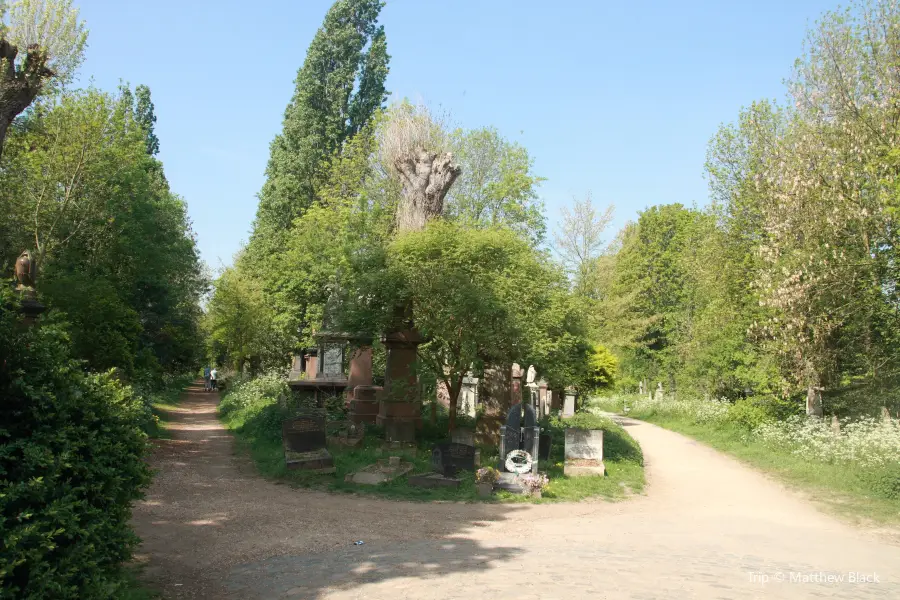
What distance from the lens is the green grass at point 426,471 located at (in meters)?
12.5

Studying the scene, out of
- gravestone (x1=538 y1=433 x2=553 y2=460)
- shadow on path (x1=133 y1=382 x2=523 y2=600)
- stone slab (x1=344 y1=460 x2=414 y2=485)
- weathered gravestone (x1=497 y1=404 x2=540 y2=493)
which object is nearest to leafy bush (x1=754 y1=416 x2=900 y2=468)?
gravestone (x1=538 y1=433 x2=553 y2=460)

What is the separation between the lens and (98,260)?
2173cm

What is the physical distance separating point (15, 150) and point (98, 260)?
397cm

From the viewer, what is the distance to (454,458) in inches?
536

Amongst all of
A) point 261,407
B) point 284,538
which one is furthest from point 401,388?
point 261,407

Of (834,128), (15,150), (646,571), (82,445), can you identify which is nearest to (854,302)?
(834,128)

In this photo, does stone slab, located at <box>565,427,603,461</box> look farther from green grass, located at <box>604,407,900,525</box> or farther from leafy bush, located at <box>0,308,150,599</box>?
leafy bush, located at <box>0,308,150,599</box>

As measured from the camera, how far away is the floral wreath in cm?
1323

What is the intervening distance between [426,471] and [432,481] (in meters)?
0.88

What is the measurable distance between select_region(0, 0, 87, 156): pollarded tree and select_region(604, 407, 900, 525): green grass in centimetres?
1769

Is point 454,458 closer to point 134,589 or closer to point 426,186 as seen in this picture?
point 134,589

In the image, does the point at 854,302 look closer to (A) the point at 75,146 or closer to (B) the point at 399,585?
(B) the point at 399,585

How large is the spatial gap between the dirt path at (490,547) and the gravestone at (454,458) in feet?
6.26

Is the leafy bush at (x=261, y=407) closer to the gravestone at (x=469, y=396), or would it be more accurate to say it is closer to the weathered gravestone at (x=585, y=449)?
the gravestone at (x=469, y=396)
